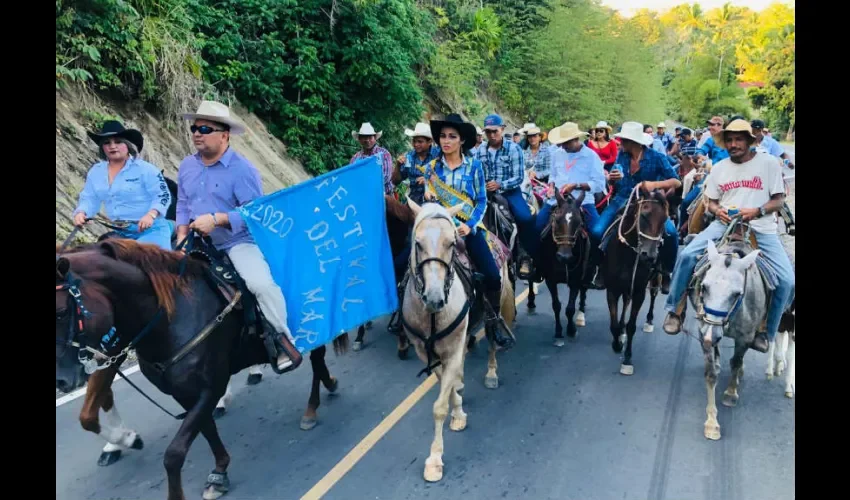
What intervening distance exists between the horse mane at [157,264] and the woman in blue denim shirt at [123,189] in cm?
162

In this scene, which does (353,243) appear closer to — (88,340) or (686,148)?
(88,340)

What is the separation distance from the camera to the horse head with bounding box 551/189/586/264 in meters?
6.87

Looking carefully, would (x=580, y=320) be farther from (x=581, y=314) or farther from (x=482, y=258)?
(x=482, y=258)

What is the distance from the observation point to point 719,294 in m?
4.79

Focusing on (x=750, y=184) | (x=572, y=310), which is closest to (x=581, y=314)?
(x=572, y=310)

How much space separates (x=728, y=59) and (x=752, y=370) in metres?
69.3

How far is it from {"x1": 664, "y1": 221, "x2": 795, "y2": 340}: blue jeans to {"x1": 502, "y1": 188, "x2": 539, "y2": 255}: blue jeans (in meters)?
2.26

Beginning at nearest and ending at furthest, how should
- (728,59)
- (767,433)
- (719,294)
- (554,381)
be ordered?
1. (719,294)
2. (767,433)
3. (554,381)
4. (728,59)

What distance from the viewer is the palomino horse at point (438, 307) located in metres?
4.21

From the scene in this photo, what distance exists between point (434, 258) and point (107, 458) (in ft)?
10.7

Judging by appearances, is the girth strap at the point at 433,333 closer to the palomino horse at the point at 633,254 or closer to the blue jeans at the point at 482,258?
the blue jeans at the point at 482,258

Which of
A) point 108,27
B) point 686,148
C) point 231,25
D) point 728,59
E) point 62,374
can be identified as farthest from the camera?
point 728,59

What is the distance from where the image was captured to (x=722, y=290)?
4.79m
